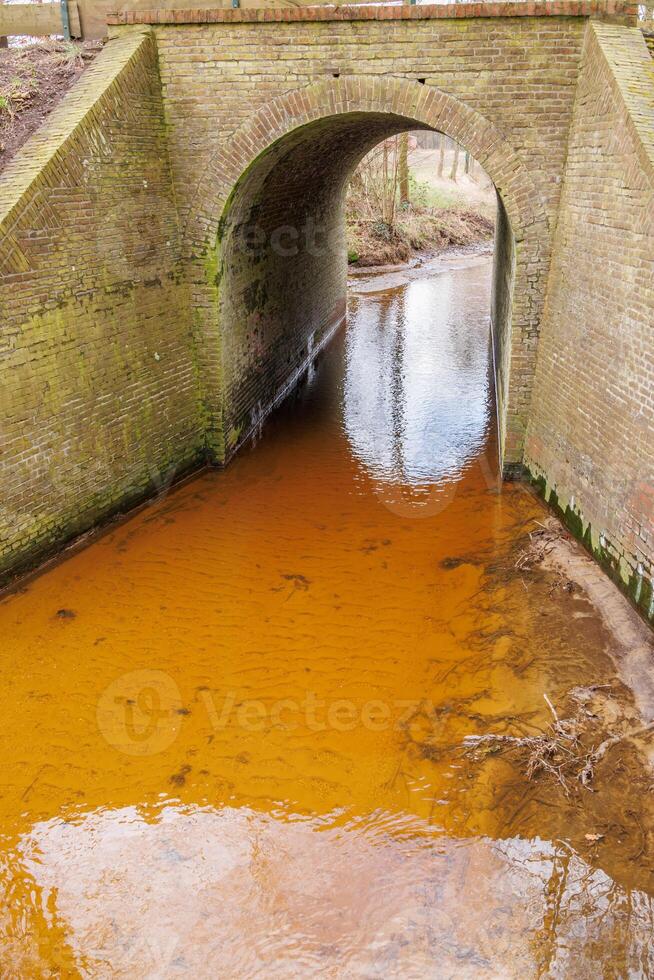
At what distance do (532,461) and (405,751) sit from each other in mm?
4964

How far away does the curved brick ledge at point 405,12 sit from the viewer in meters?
8.12

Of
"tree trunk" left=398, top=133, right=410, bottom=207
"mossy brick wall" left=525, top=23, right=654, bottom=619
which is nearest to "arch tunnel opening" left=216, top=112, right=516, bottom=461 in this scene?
"mossy brick wall" left=525, top=23, right=654, bottom=619

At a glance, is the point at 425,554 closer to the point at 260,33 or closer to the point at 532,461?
the point at 532,461

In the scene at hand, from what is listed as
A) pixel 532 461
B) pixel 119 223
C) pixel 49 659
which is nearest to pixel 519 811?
pixel 49 659

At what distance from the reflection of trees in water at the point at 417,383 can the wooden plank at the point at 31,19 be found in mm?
7154

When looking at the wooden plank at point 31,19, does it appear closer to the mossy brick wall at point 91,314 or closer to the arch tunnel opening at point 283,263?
the mossy brick wall at point 91,314

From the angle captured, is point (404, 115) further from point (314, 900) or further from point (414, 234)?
point (414, 234)

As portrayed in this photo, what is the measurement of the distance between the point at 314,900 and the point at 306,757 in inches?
48.6

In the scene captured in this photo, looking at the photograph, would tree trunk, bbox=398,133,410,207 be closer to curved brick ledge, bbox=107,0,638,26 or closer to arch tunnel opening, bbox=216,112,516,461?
arch tunnel opening, bbox=216,112,516,461

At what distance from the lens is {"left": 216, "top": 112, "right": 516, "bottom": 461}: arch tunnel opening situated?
1002 centimetres

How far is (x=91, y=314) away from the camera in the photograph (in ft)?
26.9

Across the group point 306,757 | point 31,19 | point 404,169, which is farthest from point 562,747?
point 404,169

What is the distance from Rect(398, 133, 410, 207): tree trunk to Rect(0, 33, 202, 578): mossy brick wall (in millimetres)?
17612

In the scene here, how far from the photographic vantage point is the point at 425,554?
862 cm
